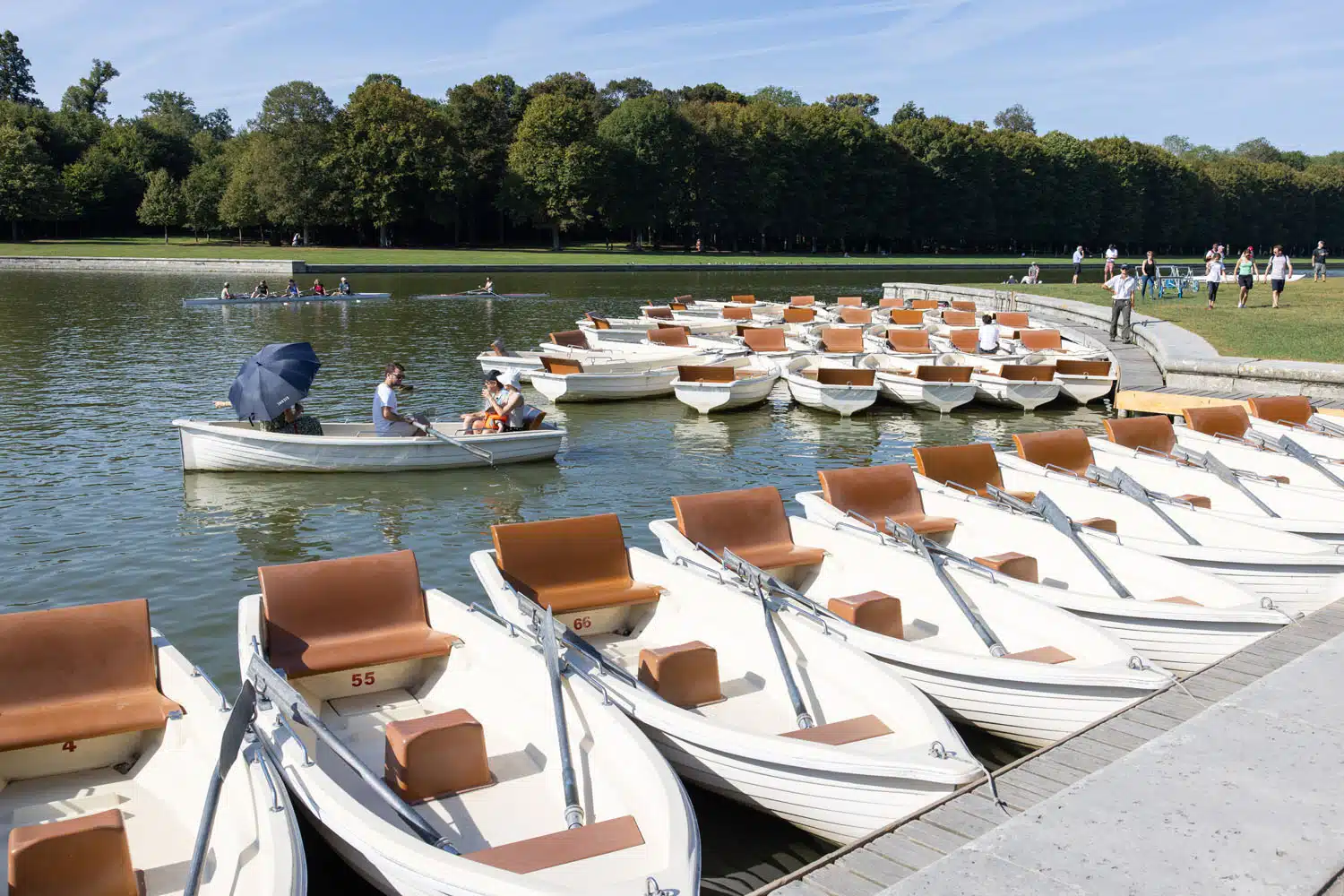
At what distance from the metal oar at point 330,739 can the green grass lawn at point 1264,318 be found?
21761mm

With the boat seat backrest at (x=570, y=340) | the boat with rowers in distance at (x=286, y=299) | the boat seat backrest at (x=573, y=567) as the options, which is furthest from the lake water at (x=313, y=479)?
the boat with rowers in distance at (x=286, y=299)

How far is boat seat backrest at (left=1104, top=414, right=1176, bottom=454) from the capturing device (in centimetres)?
1435

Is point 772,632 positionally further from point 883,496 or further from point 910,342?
point 910,342

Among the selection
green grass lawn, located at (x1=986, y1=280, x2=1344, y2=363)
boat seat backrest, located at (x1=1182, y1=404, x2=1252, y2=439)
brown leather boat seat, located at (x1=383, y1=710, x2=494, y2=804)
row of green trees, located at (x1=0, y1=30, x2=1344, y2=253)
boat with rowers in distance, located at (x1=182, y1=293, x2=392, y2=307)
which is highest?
row of green trees, located at (x1=0, y1=30, x2=1344, y2=253)

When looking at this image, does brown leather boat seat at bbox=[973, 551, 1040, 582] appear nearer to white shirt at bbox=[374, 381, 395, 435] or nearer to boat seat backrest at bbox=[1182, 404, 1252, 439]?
boat seat backrest at bbox=[1182, 404, 1252, 439]

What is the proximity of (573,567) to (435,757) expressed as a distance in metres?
3.03

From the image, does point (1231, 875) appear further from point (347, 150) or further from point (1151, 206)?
point (1151, 206)

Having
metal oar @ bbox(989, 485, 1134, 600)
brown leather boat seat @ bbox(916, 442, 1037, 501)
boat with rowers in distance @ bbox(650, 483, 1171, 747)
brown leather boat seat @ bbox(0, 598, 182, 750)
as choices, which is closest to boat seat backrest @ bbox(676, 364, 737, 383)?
brown leather boat seat @ bbox(916, 442, 1037, 501)

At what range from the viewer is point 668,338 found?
29.7 metres

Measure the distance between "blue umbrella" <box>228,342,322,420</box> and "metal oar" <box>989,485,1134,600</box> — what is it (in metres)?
10.1

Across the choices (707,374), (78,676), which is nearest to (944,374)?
(707,374)

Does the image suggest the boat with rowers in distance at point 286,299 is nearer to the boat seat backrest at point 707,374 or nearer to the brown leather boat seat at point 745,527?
the boat seat backrest at point 707,374

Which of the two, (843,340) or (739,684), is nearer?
(739,684)

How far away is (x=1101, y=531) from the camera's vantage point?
10.5m
